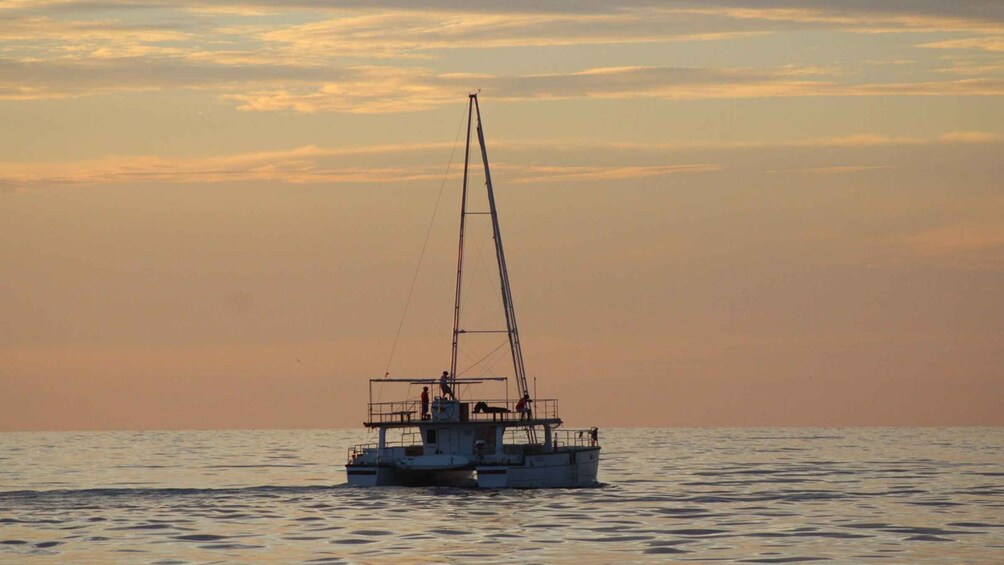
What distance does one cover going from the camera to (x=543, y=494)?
86062 mm

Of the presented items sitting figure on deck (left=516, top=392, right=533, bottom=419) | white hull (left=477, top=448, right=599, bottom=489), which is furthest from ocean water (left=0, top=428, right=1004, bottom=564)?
sitting figure on deck (left=516, top=392, right=533, bottom=419)

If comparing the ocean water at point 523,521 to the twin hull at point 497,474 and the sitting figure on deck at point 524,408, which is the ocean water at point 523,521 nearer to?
the twin hull at point 497,474

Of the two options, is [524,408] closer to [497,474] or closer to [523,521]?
[497,474]

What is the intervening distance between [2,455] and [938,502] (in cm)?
12341

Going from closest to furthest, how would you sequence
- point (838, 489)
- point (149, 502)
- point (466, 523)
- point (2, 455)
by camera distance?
point (466, 523) → point (149, 502) → point (838, 489) → point (2, 455)

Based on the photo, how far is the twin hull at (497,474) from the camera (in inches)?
3290

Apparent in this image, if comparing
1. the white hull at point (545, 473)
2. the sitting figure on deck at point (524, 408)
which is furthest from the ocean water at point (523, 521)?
the sitting figure on deck at point (524, 408)

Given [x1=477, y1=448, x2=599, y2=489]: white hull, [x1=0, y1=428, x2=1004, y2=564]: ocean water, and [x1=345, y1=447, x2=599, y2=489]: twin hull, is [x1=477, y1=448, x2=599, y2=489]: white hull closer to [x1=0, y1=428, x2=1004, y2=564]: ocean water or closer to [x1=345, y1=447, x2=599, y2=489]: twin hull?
[x1=345, y1=447, x2=599, y2=489]: twin hull

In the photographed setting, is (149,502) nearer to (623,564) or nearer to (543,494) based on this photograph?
(543,494)

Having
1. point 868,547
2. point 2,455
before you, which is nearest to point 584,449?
point 868,547

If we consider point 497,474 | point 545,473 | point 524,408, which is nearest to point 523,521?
point 497,474

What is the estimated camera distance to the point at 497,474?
83.4m

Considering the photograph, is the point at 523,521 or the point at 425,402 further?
the point at 425,402

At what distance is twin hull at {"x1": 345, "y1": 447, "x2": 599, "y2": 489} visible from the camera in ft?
274
